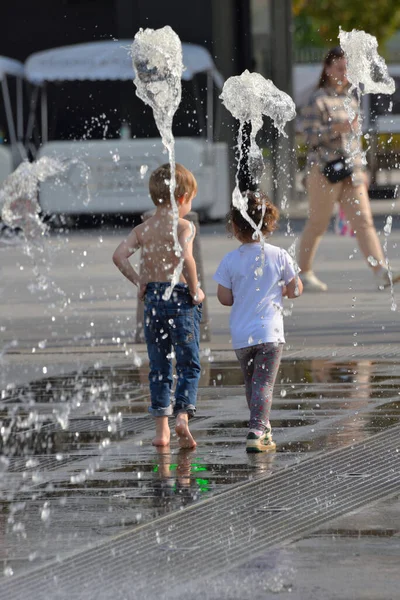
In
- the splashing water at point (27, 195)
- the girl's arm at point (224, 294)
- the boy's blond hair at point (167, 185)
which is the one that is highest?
the boy's blond hair at point (167, 185)

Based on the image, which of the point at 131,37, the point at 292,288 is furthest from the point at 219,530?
the point at 131,37

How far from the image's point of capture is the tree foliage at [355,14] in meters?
48.5

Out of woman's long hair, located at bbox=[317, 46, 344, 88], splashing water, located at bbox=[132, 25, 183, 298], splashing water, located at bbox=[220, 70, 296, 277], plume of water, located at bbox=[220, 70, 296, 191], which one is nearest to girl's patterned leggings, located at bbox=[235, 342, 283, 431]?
splashing water, located at bbox=[132, 25, 183, 298]

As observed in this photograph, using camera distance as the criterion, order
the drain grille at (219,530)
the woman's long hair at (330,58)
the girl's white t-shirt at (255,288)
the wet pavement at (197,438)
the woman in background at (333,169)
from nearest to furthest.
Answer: the drain grille at (219,530) < the wet pavement at (197,438) < the girl's white t-shirt at (255,288) < the woman's long hair at (330,58) < the woman in background at (333,169)

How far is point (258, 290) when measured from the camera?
23.2 ft

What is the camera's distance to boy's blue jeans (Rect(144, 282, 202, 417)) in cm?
712

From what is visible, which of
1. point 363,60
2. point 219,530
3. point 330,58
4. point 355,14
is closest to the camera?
point 219,530

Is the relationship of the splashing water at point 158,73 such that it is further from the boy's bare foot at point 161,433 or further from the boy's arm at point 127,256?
the boy's bare foot at point 161,433

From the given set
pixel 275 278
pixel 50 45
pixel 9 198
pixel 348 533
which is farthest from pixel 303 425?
pixel 50 45

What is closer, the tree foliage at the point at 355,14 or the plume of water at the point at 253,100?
the plume of water at the point at 253,100

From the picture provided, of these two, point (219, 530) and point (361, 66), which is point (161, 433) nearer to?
point (219, 530)

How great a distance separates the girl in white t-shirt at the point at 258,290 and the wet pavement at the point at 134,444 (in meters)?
0.35

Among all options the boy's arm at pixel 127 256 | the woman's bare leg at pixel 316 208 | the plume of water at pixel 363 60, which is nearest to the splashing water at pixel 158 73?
the plume of water at pixel 363 60

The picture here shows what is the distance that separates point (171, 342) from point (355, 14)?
43068 millimetres
